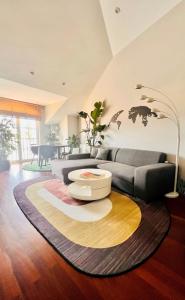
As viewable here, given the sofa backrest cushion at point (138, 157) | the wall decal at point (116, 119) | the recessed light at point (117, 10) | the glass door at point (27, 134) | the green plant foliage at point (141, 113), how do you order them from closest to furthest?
the recessed light at point (117, 10) → the sofa backrest cushion at point (138, 157) → the green plant foliage at point (141, 113) → the wall decal at point (116, 119) → the glass door at point (27, 134)

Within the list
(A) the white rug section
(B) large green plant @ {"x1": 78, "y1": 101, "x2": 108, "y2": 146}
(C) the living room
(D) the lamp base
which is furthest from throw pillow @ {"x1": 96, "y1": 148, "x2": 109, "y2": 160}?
(D) the lamp base

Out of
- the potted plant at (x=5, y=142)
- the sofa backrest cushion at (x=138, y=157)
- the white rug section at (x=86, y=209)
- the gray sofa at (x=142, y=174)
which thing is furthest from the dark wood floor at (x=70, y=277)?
the potted plant at (x=5, y=142)

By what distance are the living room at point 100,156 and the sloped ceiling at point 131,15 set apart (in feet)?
0.06

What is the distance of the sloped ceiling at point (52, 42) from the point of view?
257 centimetres

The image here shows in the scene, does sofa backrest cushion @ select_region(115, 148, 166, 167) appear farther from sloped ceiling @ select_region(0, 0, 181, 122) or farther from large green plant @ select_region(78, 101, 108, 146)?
sloped ceiling @ select_region(0, 0, 181, 122)

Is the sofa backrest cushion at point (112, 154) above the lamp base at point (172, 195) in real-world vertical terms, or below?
above

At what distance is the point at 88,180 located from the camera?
2.25 m

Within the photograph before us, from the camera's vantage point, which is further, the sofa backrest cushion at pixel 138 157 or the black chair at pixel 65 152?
the black chair at pixel 65 152

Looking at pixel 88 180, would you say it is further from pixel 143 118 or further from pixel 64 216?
pixel 143 118

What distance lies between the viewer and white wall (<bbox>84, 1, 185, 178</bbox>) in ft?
8.91

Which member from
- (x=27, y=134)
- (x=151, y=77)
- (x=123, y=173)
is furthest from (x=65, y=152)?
(x=151, y=77)

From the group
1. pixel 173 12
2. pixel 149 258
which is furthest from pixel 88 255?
pixel 173 12

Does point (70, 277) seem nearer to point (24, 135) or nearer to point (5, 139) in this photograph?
point (5, 139)

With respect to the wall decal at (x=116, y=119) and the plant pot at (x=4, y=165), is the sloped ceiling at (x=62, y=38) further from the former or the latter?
the plant pot at (x=4, y=165)
